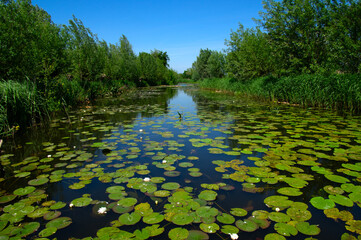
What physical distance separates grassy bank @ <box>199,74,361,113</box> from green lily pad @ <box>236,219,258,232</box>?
8.21 metres

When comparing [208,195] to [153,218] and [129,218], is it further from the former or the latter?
[129,218]

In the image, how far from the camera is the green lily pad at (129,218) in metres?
2.05

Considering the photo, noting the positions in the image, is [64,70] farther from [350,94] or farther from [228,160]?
[350,94]

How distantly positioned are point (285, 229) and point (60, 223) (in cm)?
219

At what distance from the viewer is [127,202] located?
94.2 inches

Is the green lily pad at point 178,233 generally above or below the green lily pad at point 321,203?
above

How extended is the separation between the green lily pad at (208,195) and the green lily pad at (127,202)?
782 mm

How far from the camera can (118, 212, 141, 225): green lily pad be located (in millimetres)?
2049

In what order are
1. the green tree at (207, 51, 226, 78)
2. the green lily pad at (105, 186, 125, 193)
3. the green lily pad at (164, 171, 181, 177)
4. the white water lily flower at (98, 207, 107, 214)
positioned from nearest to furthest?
the white water lily flower at (98, 207, 107, 214), the green lily pad at (105, 186, 125, 193), the green lily pad at (164, 171, 181, 177), the green tree at (207, 51, 226, 78)

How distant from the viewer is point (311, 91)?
9.86 meters

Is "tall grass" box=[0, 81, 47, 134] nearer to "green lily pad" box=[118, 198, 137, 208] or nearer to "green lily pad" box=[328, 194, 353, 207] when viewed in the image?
"green lily pad" box=[118, 198, 137, 208]

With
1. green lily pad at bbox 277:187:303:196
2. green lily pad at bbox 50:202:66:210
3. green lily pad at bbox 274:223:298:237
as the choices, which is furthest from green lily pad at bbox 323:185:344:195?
green lily pad at bbox 50:202:66:210

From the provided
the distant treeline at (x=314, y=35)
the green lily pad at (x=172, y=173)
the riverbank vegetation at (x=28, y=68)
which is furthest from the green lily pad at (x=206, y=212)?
the distant treeline at (x=314, y=35)

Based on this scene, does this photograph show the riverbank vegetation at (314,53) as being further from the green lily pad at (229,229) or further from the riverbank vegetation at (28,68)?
the riverbank vegetation at (28,68)
